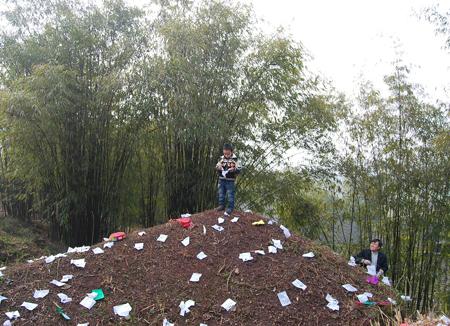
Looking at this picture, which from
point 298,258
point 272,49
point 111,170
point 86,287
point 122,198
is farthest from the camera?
point 122,198

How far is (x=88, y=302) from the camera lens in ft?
11.0

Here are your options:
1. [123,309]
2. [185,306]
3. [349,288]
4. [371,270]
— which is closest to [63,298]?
[123,309]

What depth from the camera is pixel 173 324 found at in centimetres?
322

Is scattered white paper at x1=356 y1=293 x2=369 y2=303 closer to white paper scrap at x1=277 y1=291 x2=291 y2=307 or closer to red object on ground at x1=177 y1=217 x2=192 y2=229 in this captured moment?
white paper scrap at x1=277 y1=291 x2=291 y2=307

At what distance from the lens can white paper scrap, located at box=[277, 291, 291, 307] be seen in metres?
3.44

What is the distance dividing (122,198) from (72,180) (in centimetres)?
104

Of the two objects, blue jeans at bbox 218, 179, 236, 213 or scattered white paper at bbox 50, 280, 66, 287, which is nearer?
scattered white paper at bbox 50, 280, 66, 287

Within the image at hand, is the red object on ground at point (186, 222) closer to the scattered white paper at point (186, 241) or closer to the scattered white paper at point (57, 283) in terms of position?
the scattered white paper at point (186, 241)

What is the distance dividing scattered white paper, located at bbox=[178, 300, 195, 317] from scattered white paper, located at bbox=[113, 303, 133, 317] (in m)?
0.41

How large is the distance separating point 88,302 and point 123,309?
29 centimetres

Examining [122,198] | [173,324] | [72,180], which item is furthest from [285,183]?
[173,324]

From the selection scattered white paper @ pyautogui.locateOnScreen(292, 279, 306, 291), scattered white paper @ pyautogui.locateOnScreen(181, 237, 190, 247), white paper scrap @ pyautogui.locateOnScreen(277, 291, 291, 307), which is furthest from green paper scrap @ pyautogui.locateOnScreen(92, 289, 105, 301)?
scattered white paper @ pyautogui.locateOnScreen(292, 279, 306, 291)

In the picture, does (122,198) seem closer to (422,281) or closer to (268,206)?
(268,206)

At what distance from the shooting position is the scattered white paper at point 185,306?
3308 mm
